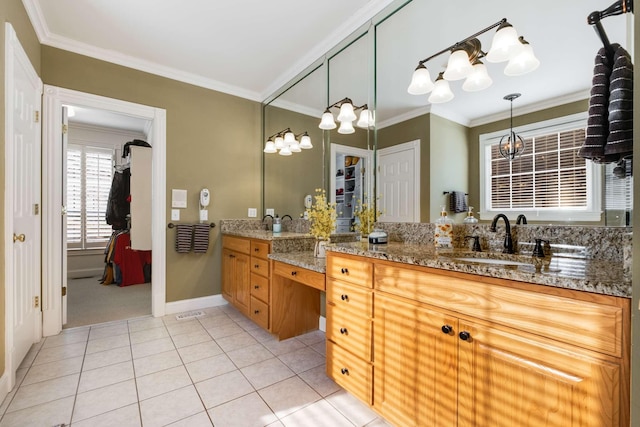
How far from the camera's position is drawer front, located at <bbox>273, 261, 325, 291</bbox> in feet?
6.48

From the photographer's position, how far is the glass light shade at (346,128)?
8.39ft

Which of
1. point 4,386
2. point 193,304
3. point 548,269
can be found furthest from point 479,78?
point 193,304

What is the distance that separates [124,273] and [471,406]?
15.5 ft

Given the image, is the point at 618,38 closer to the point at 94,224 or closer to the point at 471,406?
the point at 471,406

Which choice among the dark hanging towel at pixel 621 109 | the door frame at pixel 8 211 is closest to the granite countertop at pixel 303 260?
the dark hanging towel at pixel 621 109

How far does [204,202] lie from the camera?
3316 mm

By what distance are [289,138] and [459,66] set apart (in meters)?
1.99

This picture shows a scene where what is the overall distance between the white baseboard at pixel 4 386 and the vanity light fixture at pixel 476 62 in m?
2.99

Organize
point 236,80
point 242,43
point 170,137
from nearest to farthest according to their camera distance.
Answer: point 242,43 < point 170,137 < point 236,80

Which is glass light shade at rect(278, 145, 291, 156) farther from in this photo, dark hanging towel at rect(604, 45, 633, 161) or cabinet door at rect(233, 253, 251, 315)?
dark hanging towel at rect(604, 45, 633, 161)

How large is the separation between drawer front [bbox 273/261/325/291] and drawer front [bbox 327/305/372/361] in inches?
8.1

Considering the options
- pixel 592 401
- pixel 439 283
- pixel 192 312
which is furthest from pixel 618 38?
pixel 192 312

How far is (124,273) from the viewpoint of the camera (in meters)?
4.34

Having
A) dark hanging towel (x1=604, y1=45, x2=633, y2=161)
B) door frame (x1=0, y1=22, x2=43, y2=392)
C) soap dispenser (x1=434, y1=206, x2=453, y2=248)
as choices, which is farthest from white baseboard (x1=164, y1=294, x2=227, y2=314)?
dark hanging towel (x1=604, y1=45, x2=633, y2=161)
